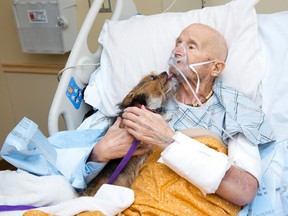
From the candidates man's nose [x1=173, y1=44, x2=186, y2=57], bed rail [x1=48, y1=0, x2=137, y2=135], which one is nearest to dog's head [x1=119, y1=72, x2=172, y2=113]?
man's nose [x1=173, y1=44, x2=186, y2=57]

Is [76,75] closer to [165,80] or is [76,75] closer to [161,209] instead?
[165,80]

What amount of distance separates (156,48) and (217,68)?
371 mm

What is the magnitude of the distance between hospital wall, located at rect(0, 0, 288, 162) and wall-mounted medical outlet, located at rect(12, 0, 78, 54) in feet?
0.32

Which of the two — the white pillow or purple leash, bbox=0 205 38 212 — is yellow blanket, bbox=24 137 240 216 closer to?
purple leash, bbox=0 205 38 212

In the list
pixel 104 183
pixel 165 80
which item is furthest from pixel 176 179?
pixel 165 80

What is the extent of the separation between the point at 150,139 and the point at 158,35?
728 mm

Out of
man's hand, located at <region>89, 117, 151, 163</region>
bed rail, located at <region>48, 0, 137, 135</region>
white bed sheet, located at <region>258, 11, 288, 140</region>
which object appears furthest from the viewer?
bed rail, located at <region>48, 0, 137, 135</region>

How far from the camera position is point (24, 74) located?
9.17 ft

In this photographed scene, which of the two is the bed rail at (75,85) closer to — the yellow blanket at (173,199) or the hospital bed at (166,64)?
the hospital bed at (166,64)

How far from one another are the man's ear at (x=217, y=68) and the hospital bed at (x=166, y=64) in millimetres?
48

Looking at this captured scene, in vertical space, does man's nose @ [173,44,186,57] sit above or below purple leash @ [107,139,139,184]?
above

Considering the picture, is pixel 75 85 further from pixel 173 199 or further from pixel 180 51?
pixel 173 199

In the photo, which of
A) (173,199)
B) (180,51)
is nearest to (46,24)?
(180,51)

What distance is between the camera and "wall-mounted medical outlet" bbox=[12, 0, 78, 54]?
7.66 ft
